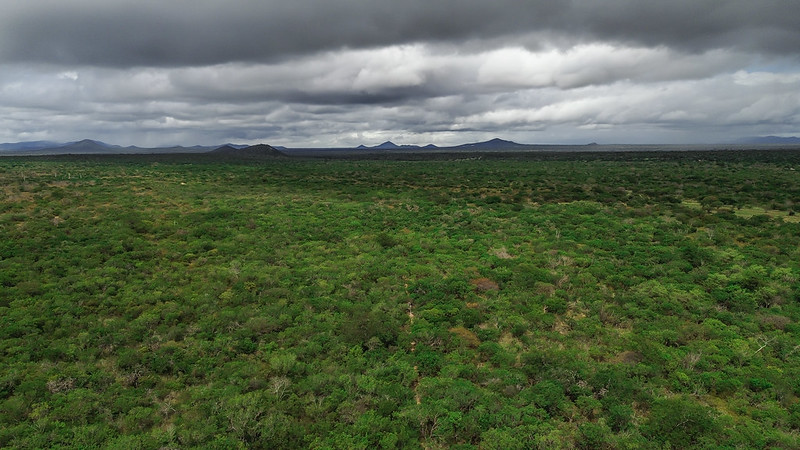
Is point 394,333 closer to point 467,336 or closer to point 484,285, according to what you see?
point 467,336

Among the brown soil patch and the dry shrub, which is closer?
the dry shrub

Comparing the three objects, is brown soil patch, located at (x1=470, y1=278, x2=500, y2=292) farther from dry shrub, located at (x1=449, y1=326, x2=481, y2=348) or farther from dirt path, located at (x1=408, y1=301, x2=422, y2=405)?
dirt path, located at (x1=408, y1=301, x2=422, y2=405)

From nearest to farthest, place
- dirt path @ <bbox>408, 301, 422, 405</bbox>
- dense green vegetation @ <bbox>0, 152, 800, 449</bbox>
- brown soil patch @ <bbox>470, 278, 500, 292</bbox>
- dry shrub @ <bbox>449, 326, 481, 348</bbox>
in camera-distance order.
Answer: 1. dense green vegetation @ <bbox>0, 152, 800, 449</bbox>
2. dirt path @ <bbox>408, 301, 422, 405</bbox>
3. dry shrub @ <bbox>449, 326, 481, 348</bbox>
4. brown soil patch @ <bbox>470, 278, 500, 292</bbox>

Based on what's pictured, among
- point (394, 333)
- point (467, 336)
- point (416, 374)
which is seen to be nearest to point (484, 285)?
point (467, 336)

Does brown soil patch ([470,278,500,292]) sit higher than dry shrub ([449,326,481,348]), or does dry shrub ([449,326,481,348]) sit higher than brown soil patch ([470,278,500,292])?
brown soil patch ([470,278,500,292])

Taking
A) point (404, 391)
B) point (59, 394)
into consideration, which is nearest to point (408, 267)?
point (404, 391)

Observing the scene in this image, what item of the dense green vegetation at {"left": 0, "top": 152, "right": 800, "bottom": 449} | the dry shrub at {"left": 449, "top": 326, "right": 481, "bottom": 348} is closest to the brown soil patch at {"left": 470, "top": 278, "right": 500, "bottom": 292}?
the dense green vegetation at {"left": 0, "top": 152, "right": 800, "bottom": 449}

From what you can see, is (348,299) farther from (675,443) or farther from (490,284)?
(675,443)

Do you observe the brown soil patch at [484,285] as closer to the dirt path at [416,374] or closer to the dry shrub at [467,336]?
the dry shrub at [467,336]
